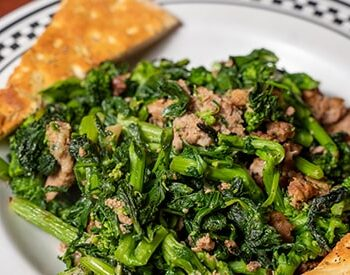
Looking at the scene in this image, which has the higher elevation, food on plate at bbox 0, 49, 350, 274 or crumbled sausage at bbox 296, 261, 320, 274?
food on plate at bbox 0, 49, 350, 274

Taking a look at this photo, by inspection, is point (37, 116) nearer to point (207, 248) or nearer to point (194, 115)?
point (194, 115)

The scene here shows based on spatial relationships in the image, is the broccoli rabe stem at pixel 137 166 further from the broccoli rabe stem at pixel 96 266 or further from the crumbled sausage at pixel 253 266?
the crumbled sausage at pixel 253 266

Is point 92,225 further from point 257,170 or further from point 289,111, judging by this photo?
point 289,111

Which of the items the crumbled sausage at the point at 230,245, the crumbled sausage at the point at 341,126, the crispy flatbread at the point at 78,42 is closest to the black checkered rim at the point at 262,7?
the crispy flatbread at the point at 78,42

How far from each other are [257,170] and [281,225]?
1.15 feet

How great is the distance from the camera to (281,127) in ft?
12.8

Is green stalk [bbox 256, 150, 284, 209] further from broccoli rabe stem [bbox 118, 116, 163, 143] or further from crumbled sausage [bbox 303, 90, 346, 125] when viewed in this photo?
crumbled sausage [bbox 303, 90, 346, 125]

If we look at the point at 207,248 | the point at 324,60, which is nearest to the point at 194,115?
the point at 207,248

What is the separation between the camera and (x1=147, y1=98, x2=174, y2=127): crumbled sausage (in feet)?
13.2

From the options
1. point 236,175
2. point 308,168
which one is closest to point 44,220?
point 236,175

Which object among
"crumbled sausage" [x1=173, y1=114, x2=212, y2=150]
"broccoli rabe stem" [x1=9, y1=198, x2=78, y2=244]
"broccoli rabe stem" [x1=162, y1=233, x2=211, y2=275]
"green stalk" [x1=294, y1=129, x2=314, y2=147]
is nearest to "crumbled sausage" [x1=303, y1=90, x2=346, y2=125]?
"green stalk" [x1=294, y1=129, x2=314, y2=147]

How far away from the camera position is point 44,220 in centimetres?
389

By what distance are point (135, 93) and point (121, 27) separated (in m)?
0.67

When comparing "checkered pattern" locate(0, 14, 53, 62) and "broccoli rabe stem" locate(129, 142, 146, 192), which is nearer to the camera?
"broccoli rabe stem" locate(129, 142, 146, 192)
